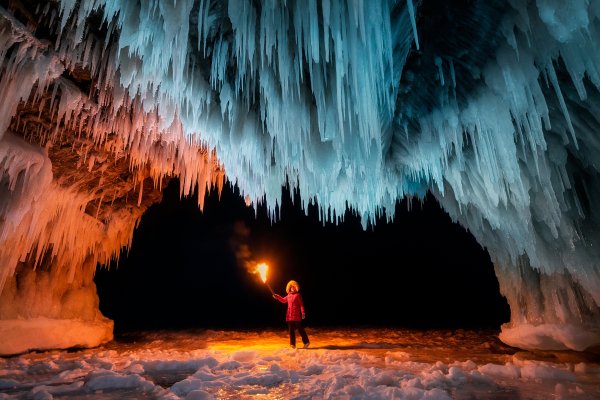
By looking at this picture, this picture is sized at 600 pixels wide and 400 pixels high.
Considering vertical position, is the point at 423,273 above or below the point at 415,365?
above

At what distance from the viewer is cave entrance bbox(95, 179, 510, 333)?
58.4 feet

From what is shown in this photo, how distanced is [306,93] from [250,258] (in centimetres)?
1782

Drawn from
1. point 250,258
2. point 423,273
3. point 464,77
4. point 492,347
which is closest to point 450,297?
point 423,273

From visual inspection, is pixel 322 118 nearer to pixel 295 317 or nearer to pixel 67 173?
pixel 295 317

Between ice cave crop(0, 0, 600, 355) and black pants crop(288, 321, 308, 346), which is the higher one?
ice cave crop(0, 0, 600, 355)

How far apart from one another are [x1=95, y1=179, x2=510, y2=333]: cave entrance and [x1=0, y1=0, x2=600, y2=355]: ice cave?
381 inches

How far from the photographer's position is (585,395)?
3.20 m

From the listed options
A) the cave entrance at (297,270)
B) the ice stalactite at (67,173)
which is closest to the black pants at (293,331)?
the ice stalactite at (67,173)

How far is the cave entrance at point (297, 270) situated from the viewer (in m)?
17.8

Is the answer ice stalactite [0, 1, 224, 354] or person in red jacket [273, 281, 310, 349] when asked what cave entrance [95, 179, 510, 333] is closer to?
ice stalactite [0, 1, 224, 354]

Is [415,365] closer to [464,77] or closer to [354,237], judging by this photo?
[464,77]

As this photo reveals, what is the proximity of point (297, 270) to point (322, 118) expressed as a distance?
18902 mm


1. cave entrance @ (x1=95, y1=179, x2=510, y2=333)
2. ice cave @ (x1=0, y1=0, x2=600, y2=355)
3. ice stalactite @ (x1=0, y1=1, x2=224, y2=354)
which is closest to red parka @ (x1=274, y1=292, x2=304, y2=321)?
ice cave @ (x1=0, y1=0, x2=600, y2=355)

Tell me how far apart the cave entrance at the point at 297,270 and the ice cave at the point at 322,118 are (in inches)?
381
